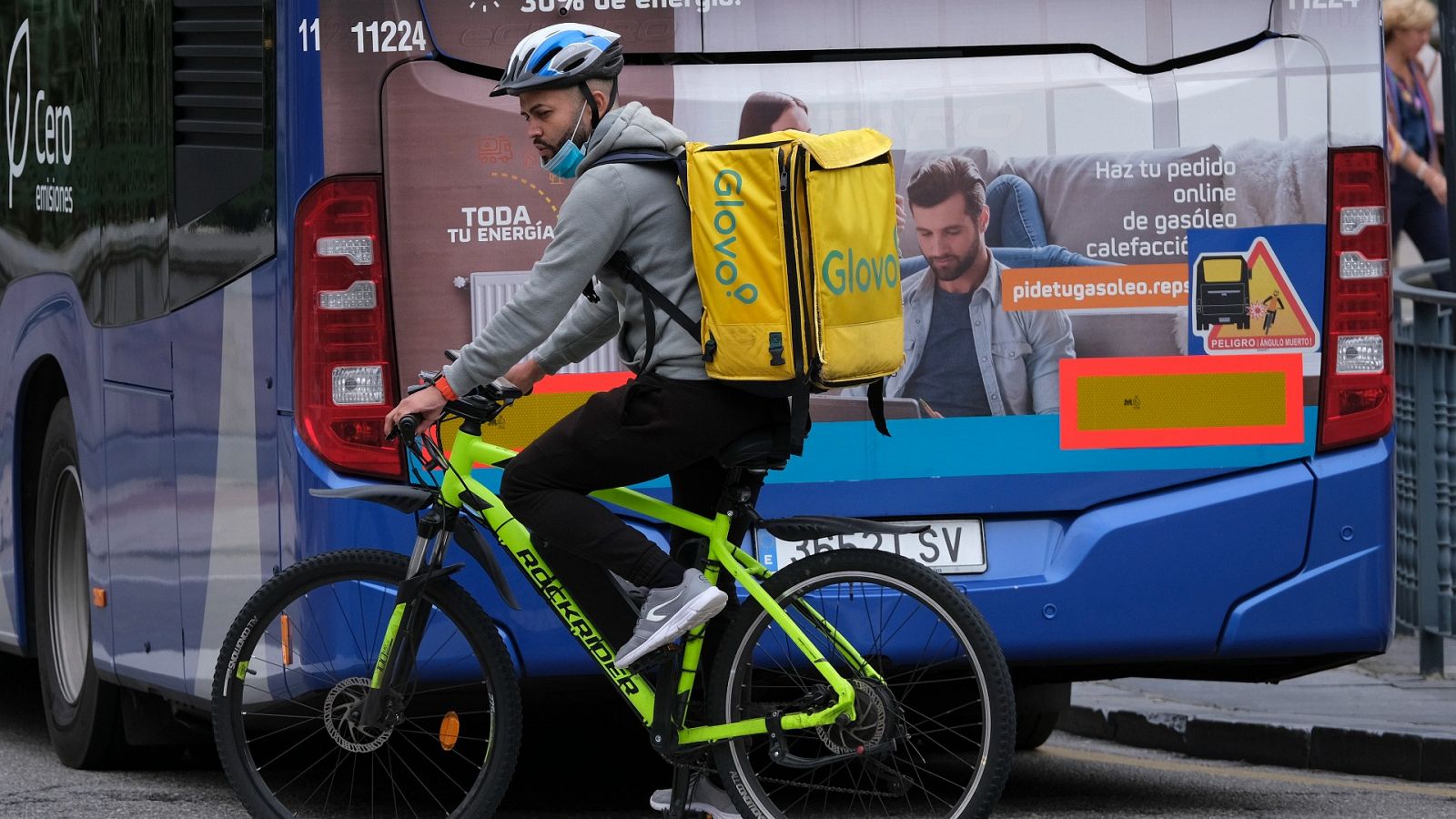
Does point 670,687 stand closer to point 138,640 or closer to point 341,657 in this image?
point 341,657

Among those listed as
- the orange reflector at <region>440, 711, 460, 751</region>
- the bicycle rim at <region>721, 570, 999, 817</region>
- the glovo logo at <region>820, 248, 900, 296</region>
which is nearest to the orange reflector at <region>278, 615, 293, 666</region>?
the orange reflector at <region>440, 711, 460, 751</region>

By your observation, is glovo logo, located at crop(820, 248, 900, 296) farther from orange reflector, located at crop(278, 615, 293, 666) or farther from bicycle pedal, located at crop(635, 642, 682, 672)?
orange reflector, located at crop(278, 615, 293, 666)

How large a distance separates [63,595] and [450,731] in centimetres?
281

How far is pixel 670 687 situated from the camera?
5.34m

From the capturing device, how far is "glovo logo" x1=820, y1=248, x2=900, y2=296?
5.00 meters

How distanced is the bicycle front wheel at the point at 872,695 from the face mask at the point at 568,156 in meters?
0.97

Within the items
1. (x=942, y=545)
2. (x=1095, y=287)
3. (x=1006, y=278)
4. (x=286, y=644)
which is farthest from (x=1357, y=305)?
(x=286, y=644)

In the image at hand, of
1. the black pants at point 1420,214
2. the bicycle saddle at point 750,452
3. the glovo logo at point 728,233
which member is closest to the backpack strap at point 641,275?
the glovo logo at point 728,233

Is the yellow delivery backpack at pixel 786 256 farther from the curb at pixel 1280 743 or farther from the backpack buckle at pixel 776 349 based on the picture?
the curb at pixel 1280 743

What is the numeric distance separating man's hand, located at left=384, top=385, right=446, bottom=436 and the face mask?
534 millimetres

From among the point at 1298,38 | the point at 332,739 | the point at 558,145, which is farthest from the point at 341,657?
the point at 1298,38

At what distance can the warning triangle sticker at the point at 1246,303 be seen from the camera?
601cm

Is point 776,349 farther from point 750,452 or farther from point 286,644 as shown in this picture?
point 286,644

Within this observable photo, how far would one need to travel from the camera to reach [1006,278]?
5.96 meters
